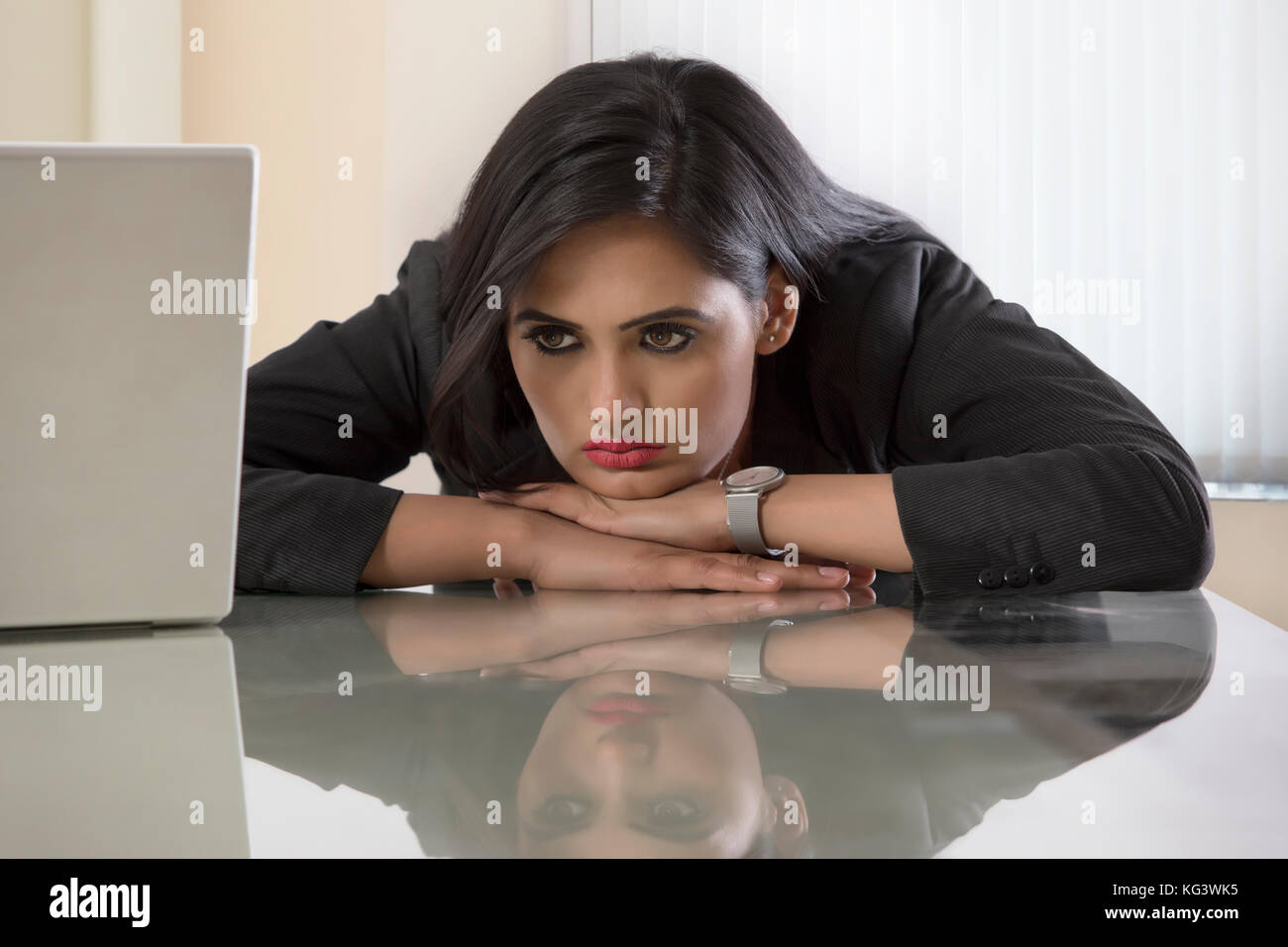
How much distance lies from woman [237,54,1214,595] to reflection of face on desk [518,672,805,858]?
442 mm

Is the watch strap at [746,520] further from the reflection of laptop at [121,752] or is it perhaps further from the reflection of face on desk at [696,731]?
the reflection of laptop at [121,752]

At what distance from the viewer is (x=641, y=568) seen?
3.07 feet

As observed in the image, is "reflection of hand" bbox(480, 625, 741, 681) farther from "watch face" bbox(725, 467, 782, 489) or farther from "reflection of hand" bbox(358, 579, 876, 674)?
"watch face" bbox(725, 467, 782, 489)

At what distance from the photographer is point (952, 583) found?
3.02 feet

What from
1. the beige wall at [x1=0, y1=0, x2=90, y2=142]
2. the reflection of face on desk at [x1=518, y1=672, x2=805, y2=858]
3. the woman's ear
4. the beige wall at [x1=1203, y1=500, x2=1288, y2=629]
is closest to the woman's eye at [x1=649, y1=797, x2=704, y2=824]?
the reflection of face on desk at [x1=518, y1=672, x2=805, y2=858]

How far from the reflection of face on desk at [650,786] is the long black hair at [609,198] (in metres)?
0.63

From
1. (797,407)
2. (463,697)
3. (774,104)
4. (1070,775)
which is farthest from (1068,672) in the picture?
(774,104)

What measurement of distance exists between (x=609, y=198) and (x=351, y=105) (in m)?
2.08

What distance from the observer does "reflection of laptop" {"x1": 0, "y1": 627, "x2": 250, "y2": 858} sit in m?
0.35

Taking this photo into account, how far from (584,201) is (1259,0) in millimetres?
2116

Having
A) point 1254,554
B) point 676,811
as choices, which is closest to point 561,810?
point 676,811

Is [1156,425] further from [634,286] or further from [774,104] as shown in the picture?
[774,104]

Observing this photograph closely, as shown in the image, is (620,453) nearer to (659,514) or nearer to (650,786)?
(659,514)

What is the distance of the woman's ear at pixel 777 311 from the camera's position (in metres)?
1.21
